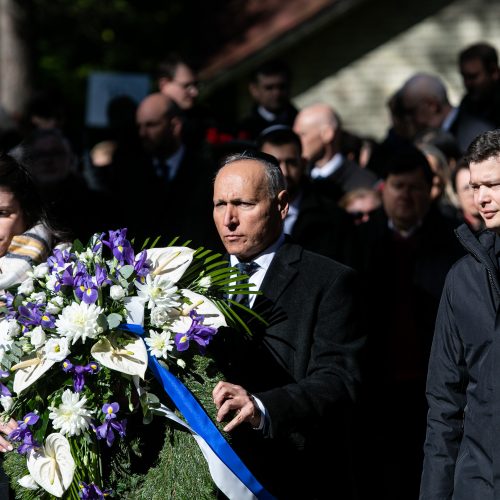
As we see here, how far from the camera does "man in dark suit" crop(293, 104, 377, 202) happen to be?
8.39 m

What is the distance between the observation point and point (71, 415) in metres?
3.99

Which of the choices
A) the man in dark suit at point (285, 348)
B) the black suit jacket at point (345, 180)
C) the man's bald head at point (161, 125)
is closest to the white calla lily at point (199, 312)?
the man in dark suit at point (285, 348)

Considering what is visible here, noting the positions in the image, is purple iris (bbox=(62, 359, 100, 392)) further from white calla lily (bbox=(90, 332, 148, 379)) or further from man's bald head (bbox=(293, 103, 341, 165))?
man's bald head (bbox=(293, 103, 341, 165))

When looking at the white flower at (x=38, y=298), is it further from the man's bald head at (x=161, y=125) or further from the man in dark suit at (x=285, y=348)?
the man's bald head at (x=161, y=125)

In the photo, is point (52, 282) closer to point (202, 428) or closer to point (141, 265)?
point (141, 265)

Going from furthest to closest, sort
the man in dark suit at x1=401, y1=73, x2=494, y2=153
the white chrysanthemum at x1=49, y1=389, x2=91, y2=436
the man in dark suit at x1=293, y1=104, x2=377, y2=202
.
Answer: the man in dark suit at x1=401, y1=73, x2=494, y2=153 < the man in dark suit at x1=293, y1=104, x2=377, y2=202 < the white chrysanthemum at x1=49, y1=389, x2=91, y2=436

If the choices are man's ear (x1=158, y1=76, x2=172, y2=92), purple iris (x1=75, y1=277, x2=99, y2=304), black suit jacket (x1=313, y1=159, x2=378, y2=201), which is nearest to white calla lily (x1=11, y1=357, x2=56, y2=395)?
purple iris (x1=75, y1=277, x2=99, y2=304)

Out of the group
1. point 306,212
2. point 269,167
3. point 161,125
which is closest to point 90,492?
point 269,167

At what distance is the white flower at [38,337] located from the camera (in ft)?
13.2

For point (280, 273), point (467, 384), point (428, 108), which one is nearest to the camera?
point (467, 384)

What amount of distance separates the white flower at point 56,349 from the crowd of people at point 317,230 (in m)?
0.56

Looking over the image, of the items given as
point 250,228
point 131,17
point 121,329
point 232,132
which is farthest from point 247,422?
point 131,17

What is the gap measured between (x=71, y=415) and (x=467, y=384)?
145 centimetres

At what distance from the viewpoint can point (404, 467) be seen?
678 cm
